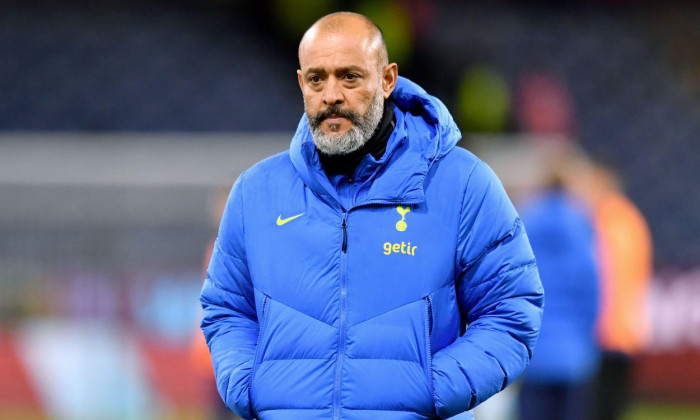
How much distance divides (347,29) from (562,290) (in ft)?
13.8

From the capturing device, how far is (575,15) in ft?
49.5

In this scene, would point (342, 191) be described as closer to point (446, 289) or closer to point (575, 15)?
point (446, 289)

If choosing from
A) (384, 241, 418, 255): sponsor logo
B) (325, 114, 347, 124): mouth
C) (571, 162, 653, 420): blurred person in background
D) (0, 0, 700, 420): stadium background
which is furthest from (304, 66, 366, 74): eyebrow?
(0, 0, 700, 420): stadium background

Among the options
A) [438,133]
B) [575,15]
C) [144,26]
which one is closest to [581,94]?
[575,15]

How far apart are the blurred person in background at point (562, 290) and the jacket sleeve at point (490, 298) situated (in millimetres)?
3871

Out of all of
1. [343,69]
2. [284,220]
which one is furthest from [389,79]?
[284,220]

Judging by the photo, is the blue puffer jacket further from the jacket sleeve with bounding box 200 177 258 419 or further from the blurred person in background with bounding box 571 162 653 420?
the blurred person in background with bounding box 571 162 653 420

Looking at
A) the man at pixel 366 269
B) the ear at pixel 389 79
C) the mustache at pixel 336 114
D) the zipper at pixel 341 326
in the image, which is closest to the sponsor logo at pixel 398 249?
the man at pixel 366 269

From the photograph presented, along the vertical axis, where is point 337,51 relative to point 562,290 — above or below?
above

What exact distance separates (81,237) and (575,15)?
24.5ft

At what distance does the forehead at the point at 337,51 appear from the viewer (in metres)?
3.26

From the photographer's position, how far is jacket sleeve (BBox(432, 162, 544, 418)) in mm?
3145

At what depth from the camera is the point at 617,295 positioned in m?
7.69

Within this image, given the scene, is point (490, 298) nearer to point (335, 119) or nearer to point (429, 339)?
point (429, 339)
